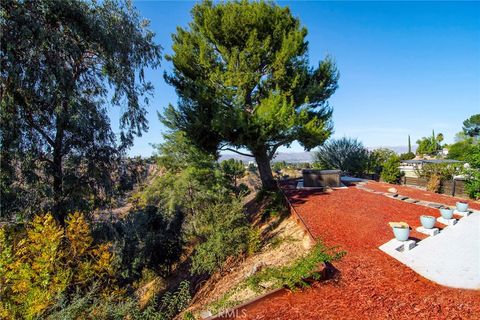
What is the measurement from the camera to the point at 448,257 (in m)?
5.48

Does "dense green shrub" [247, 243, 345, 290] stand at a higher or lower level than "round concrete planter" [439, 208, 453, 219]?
lower

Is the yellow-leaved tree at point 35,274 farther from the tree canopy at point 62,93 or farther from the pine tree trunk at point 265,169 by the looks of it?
the pine tree trunk at point 265,169

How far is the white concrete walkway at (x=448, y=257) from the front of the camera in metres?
4.64

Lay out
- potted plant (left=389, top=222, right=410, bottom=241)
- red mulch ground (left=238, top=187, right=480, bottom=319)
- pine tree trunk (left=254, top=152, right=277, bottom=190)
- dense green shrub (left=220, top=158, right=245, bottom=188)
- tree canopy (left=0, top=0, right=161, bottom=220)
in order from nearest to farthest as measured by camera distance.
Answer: red mulch ground (left=238, top=187, right=480, bottom=319) < potted plant (left=389, top=222, right=410, bottom=241) < tree canopy (left=0, top=0, right=161, bottom=220) < pine tree trunk (left=254, top=152, right=277, bottom=190) < dense green shrub (left=220, top=158, right=245, bottom=188)

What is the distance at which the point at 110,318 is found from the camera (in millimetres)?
4340

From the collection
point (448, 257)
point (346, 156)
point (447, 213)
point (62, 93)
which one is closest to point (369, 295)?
point (448, 257)

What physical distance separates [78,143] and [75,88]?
1.87 meters

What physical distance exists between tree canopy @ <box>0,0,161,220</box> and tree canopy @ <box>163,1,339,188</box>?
310 centimetres

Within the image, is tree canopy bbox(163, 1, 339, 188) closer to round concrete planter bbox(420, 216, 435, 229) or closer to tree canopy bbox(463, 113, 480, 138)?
round concrete planter bbox(420, 216, 435, 229)

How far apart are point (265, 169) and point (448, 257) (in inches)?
350

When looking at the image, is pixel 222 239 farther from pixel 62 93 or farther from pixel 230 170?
pixel 230 170

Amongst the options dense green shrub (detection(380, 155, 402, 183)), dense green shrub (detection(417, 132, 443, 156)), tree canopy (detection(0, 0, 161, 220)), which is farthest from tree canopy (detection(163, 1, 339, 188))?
dense green shrub (detection(417, 132, 443, 156))

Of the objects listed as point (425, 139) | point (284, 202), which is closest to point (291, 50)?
point (284, 202)

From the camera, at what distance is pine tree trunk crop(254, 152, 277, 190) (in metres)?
13.1
